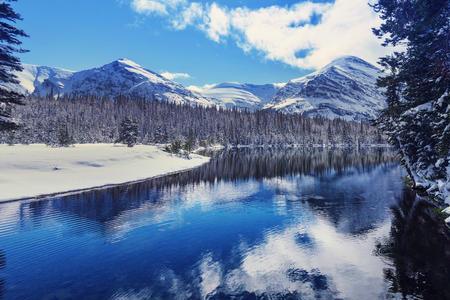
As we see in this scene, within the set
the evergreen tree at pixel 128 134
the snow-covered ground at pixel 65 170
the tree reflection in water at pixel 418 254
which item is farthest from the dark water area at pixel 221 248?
the evergreen tree at pixel 128 134

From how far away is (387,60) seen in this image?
35344mm

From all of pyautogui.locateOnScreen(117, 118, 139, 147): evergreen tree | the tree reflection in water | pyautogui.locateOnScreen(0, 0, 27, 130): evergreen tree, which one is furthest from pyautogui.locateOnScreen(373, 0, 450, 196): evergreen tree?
pyautogui.locateOnScreen(117, 118, 139, 147): evergreen tree

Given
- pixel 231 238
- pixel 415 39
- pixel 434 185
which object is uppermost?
pixel 415 39

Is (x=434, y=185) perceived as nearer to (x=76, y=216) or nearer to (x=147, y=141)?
(x=76, y=216)

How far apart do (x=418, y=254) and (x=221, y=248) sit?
38.9 ft

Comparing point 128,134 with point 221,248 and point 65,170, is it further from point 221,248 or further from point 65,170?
point 221,248

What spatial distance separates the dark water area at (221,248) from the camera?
16.6 metres

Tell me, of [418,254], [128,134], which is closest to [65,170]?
[418,254]

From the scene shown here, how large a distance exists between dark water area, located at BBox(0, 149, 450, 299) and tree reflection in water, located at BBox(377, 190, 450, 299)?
0.06m

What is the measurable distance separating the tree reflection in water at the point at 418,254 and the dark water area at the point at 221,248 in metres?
0.06

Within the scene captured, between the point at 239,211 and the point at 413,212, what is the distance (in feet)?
53.1

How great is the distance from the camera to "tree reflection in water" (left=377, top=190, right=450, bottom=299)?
16328mm

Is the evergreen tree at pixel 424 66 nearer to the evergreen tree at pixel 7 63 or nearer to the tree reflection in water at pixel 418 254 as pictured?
the tree reflection in water at pixel 418 254

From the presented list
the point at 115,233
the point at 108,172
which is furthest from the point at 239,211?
the point at 108,172
